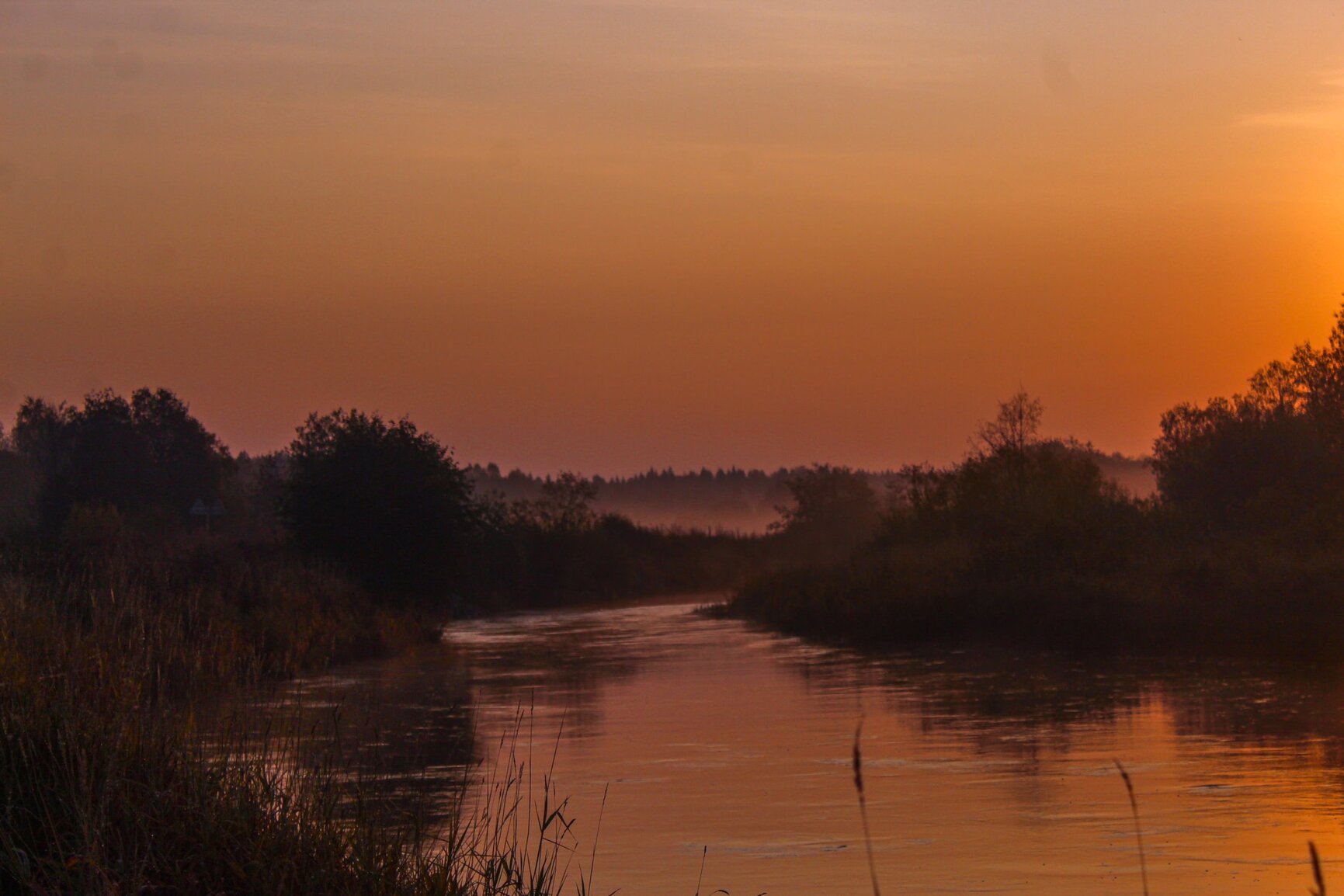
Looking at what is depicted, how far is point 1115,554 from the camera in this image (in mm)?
37656

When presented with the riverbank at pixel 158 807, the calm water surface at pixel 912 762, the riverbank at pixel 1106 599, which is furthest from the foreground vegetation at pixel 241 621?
the riverbank at pixel 1106 599

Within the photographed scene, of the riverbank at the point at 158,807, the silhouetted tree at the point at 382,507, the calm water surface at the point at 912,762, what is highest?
the silhouetted tree at the point at 382,507

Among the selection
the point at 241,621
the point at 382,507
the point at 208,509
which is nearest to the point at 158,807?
the point at 241,621

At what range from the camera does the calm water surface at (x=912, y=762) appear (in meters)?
11.8

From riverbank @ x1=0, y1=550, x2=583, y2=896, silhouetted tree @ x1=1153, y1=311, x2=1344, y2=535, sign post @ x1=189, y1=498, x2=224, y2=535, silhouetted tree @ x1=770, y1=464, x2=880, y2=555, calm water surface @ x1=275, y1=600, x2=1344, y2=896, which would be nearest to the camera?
riverbank @ x1=0, y1=550, x2=583, y2=896

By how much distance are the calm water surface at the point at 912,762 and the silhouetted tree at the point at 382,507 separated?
503 inches

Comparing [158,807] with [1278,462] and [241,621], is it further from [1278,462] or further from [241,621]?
[1278,462]

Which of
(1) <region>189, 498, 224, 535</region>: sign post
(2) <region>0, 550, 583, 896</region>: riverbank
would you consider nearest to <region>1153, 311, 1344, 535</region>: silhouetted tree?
(2) <region>0, 550, 583, 896</region>: riverbank

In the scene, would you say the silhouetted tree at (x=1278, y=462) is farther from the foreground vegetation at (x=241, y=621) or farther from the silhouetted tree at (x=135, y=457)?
the silhouetted tree at (x=135, y=457)

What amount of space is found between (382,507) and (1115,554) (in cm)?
2056

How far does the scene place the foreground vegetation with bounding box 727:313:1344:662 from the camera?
32500 mm

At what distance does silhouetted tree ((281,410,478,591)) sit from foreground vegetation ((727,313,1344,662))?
10123 mm

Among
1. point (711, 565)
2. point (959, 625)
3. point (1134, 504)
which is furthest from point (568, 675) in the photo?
point (711, 565)

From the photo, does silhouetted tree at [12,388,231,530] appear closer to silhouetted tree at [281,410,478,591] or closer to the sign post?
the sign post
